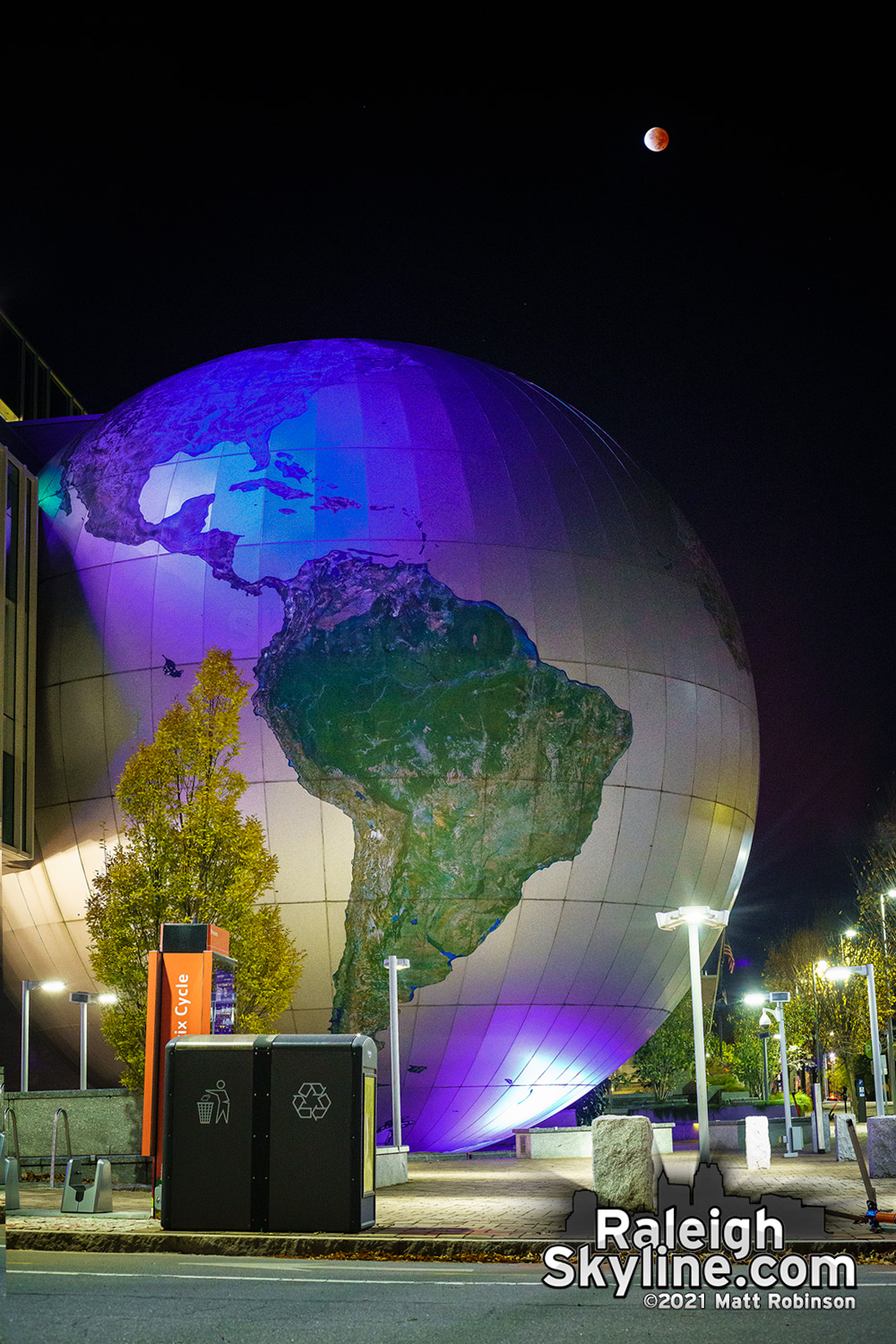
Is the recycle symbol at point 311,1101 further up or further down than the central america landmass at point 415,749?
further down

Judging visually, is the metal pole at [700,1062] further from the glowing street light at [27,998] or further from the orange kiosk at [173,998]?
the glowing street light at [27,998]

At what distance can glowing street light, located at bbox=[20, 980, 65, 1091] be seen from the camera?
2673 cm

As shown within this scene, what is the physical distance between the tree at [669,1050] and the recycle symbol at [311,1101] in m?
54.0

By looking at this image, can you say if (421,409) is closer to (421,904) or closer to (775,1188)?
(421,904)

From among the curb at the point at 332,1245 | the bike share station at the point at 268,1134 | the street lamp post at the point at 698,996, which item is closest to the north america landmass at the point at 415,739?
the street lamp post at the point at 698,996

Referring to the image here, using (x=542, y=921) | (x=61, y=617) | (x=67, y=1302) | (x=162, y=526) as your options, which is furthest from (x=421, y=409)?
(x=67, y=1302)

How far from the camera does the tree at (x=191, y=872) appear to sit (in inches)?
882

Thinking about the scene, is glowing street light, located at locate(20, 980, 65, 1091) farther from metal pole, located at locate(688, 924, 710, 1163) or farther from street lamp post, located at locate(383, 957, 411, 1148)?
metal pole, located at locate(688, 924, 710, 1163)

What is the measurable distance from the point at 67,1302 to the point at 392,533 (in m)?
18.4

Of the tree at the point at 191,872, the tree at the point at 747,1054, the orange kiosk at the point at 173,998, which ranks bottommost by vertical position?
the tree at the point at 747,1054

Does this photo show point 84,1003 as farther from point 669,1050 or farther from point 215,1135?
point 669,1050

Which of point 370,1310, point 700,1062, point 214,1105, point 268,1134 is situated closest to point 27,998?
point 700,1062

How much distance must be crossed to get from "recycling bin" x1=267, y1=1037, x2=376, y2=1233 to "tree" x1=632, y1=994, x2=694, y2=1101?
53.9 meters

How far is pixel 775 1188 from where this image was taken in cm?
1712
